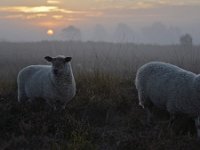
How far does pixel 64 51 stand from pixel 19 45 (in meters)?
6.90

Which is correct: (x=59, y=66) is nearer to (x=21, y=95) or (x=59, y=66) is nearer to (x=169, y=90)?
(x=21, y=95)

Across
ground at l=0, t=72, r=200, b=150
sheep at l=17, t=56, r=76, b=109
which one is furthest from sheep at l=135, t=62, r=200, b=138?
sheep at l=17, t=56, r=76, b=109

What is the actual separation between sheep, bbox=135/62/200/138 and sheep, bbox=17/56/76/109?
1489 millimetres

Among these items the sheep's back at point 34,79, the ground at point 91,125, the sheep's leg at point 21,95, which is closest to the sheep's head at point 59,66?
the sheep's back at point 34,79

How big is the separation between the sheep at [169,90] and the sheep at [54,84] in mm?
1489

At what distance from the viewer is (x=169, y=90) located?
283 inches

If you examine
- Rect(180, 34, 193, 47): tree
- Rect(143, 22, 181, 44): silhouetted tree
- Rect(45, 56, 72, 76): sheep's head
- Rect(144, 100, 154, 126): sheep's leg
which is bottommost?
Rect(143, 22, 181, 44): silhouetted tree

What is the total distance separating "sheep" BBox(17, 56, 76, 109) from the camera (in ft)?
26.7

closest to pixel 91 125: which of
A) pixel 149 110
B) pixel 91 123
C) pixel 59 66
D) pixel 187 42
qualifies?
pixel 91 123

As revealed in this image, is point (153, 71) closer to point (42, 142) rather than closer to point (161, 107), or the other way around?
point (161, 107)

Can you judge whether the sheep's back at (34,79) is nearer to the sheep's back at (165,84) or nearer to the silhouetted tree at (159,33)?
the sheep's back at (165,84)

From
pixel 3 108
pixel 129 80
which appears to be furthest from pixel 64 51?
pixel 3 108

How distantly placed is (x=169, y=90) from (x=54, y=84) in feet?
8.22

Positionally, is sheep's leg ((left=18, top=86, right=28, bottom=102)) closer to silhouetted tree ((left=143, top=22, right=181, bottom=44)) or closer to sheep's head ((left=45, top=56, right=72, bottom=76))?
sheep's head ((left=45, top=56, right=72, bottom=76))
